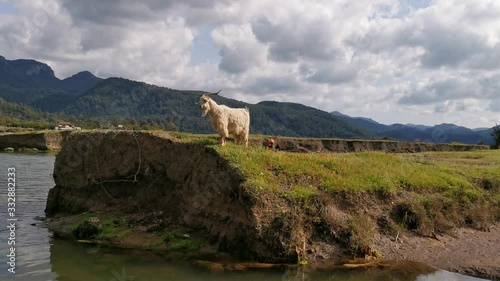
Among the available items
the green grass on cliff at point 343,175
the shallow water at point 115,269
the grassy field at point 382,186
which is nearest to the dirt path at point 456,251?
the grassy field at point 382,186

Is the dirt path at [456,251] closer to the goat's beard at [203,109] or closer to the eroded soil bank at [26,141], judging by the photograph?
the goat's beard at [203,109]

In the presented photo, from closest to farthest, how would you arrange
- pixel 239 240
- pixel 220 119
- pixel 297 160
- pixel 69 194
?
pixel 239 240 → pixel 297 160 → pixel 220 119 → pixel 69 194

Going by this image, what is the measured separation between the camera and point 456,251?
52.9ft

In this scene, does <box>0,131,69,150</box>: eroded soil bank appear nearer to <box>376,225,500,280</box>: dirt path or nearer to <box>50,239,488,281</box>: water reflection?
<box>50,239,488,281</box>: water reflection

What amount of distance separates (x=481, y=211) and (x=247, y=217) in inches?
408

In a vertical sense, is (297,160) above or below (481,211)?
above

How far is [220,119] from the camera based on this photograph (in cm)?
1927

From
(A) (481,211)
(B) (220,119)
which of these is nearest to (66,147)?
(B) (220,119)

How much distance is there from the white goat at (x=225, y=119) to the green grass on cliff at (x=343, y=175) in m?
1.15

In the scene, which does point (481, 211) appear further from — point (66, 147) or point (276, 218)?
point (66, 147)

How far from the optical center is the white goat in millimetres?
19047

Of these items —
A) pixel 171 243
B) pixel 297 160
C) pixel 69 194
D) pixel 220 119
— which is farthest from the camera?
pixel 69 194

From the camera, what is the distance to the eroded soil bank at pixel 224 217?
49.4 feet

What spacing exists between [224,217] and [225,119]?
16.0ft
